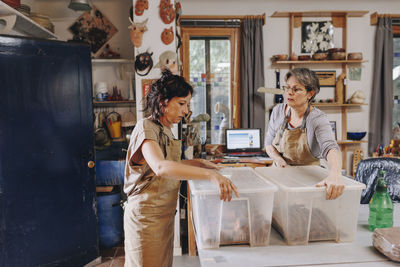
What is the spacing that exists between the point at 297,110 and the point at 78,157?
1982 mm

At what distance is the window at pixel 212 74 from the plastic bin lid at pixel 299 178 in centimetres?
246

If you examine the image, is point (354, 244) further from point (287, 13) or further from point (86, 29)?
point (86, 29)

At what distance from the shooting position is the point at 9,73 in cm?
220

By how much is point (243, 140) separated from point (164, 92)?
2.60 m

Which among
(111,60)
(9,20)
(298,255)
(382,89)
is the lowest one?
(298,255)

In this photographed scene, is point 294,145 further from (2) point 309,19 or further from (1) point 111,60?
(2) point 309,19

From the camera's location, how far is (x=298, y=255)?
118 cm

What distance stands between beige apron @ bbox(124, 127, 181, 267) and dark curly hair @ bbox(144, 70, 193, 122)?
0.13 metres

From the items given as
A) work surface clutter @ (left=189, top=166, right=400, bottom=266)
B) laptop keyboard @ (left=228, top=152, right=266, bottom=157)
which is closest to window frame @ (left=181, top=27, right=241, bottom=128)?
laptop keyboard @ (left=228, top=152, right=266, bottom=157)

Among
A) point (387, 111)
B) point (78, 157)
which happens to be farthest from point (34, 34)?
point (387, 111)

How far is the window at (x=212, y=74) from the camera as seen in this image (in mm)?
4051

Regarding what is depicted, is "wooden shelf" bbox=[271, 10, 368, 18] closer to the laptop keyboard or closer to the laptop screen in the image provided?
the laptop screen

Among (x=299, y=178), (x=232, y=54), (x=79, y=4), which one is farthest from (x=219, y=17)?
(x=299, y=178)

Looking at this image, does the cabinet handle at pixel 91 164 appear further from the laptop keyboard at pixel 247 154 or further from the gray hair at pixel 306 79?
the gray hair at pixel 306 79
